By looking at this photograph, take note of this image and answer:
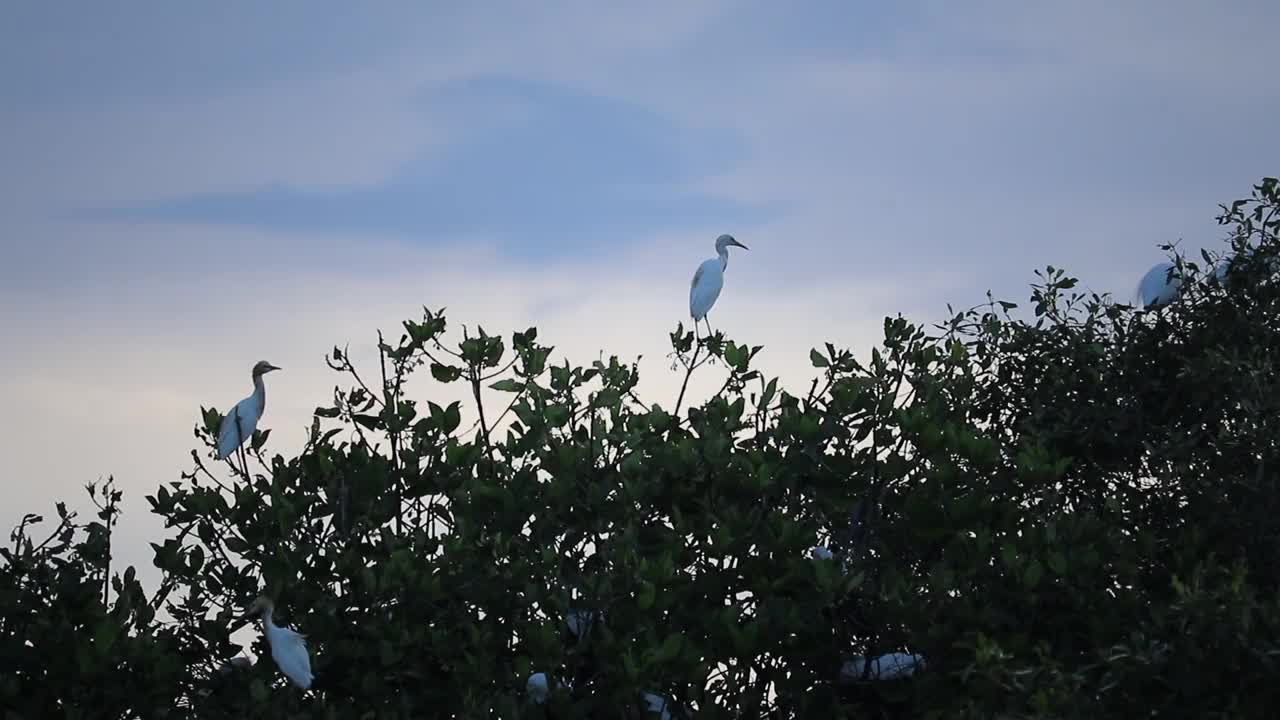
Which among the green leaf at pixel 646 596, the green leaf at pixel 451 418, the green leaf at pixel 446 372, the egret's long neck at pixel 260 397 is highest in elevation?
the egret's long neck at pixel 260 397

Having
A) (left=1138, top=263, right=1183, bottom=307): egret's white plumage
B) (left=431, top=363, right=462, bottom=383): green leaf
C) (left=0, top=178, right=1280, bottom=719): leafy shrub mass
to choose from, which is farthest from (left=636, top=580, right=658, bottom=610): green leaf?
(left=1138, top=263, right=1183, bottom=307): egret's white plumage

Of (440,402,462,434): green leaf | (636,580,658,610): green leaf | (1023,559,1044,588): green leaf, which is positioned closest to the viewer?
(636,580,658,610): green leaf

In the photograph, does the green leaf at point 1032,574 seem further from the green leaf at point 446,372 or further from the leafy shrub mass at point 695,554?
the green leaf at point 446,372

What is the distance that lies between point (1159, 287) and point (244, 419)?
24.7 feet

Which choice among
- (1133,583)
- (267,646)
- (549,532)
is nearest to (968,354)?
(1133,583)

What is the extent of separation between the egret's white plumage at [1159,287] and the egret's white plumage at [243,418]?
269 inches

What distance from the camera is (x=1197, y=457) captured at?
983 centimetres

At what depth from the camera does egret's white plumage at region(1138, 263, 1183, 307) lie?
35.9 feet

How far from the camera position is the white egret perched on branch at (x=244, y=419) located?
33.5 feet

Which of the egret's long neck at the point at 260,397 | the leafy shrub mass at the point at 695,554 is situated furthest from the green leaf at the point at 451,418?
the egret's long neck at the point at 260,397

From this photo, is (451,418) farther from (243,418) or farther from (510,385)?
(243,418)

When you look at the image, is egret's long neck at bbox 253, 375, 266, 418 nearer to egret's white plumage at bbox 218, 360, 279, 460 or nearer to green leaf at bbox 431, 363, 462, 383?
egret's white plumage at bbox 218, 360, 279, 460

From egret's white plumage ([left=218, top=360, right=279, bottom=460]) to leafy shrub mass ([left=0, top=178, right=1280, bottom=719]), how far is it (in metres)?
0.18

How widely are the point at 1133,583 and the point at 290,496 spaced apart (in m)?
5.37
